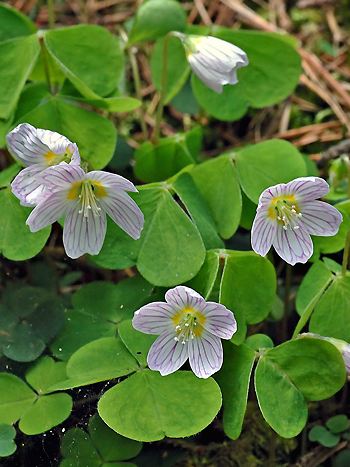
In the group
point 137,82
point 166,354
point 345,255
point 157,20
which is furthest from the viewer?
point 137,82

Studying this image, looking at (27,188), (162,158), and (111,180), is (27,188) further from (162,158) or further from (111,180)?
(162,158)

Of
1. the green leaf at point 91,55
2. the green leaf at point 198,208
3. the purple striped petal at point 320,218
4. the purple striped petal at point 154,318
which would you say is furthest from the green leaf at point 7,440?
the green leaf at point 91,55

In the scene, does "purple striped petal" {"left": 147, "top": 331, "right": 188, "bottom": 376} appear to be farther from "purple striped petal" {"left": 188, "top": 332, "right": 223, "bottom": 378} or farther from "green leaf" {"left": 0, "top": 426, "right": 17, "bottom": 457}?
"green leaf" {"left": 0, "top": 426, "right": 17, "bottom": 457}

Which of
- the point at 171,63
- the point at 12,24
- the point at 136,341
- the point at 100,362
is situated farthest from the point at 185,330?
the point at 12,24

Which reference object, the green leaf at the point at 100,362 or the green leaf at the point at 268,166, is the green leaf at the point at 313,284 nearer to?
the green leaf at the point at 268,166

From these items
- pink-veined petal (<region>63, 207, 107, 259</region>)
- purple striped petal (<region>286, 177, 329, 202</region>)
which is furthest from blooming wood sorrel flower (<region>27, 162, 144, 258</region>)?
purple striped petal (<region>286, 177, 329, 202</region>)

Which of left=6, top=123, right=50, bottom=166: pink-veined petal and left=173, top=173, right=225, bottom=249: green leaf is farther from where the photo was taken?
left=173, top=173, right=225, bottom=249: green leaf
